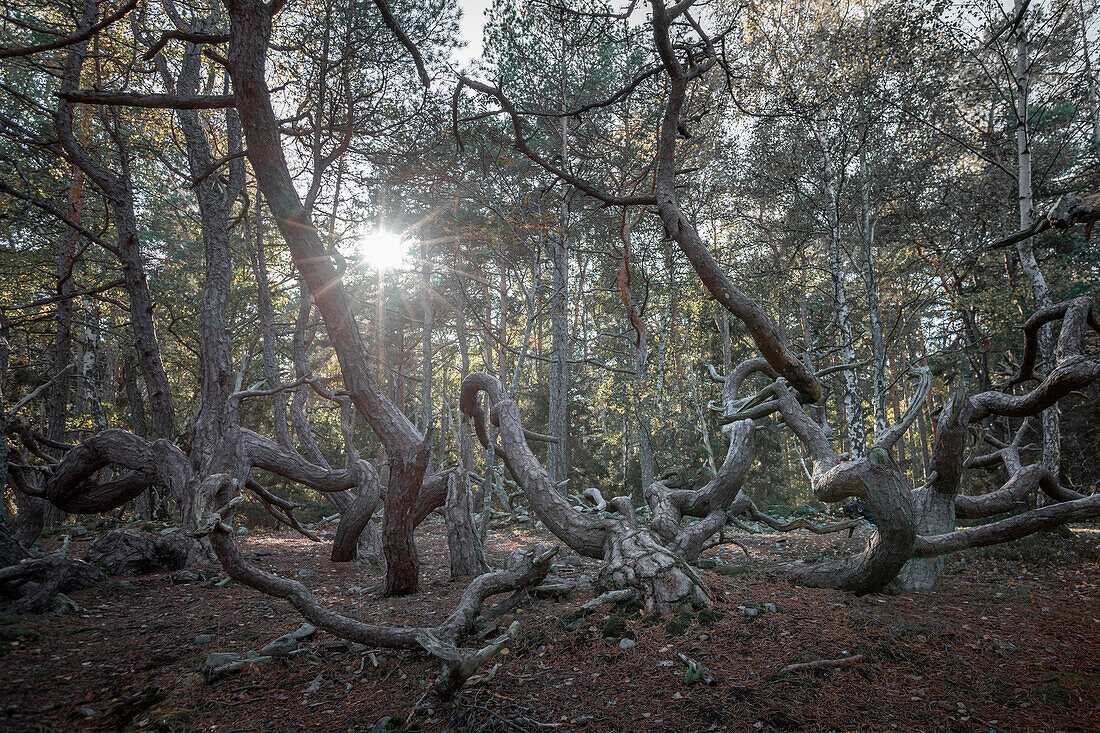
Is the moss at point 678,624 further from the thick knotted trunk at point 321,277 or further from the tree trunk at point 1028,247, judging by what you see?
the tree trunk at point 1028,247

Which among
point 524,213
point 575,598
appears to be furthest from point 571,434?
point 575,598

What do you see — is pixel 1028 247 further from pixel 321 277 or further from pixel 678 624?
pixel 321 277

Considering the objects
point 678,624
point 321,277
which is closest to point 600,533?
point 678,624

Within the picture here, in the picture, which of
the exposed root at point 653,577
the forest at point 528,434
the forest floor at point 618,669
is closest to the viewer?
the forest floor at point 618,669

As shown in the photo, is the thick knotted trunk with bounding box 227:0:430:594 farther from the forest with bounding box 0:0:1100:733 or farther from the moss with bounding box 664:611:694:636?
the moss with bounding box 664:611:694:636

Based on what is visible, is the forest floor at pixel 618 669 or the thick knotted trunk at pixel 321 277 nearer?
the forest floor at pixel 618 669

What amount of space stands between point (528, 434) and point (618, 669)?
319 centimetres

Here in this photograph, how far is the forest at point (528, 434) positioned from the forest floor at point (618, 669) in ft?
0.10

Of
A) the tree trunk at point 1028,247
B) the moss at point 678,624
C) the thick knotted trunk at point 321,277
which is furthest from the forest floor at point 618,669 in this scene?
the tree trunk at point 1028,247

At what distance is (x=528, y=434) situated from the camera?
6.05m

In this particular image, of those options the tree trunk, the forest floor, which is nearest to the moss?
the forest floor

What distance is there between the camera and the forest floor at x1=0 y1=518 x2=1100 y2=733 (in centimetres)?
264

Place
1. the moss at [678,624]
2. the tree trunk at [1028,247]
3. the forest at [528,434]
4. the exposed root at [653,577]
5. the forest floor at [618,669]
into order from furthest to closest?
the tree trunk at [1028,247]
the exposed root at [653,577]
the moss at [678,624]
the forest at [528,434]
the forest floor at [618,669]

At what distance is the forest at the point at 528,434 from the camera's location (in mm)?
3082
